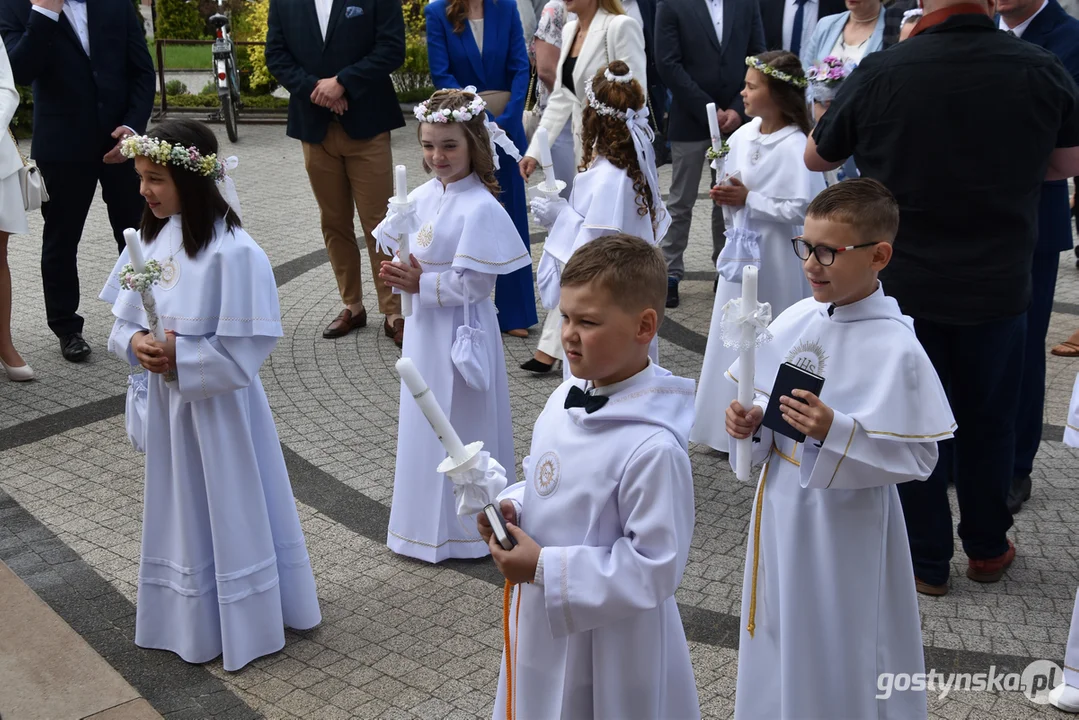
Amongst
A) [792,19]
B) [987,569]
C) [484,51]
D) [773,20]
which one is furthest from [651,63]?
[987,569]

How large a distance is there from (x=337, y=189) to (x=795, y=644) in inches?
230

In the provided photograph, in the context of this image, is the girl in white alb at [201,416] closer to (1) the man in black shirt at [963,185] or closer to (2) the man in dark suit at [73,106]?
(1) the man in black shirt at [963,185]

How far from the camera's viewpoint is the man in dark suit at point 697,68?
8.80 m

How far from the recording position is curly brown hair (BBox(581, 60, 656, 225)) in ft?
18.9

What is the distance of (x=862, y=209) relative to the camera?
3.40m

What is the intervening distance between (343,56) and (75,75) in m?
1.81

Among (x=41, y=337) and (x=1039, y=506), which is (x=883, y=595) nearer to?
(x=1039, y=506)

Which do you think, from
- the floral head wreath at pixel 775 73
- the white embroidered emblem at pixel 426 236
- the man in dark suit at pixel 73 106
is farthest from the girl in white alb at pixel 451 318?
the man in dark suit at pixel 73 106

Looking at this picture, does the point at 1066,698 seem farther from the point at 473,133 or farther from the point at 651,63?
the point at 651,63

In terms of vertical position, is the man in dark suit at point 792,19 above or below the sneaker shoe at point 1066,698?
above

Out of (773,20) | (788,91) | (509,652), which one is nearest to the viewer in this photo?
(509,652)

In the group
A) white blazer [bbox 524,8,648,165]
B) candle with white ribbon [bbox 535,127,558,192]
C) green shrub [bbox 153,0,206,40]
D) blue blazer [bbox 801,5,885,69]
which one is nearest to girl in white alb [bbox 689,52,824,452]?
candle with white ribbon [bbox 535,127,558,192]

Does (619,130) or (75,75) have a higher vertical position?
(75,75)

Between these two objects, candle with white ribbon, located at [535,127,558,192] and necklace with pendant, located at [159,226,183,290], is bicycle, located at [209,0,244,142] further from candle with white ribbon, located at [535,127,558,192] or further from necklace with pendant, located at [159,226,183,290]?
necklace with pendant, located at [159,226,183,290]
